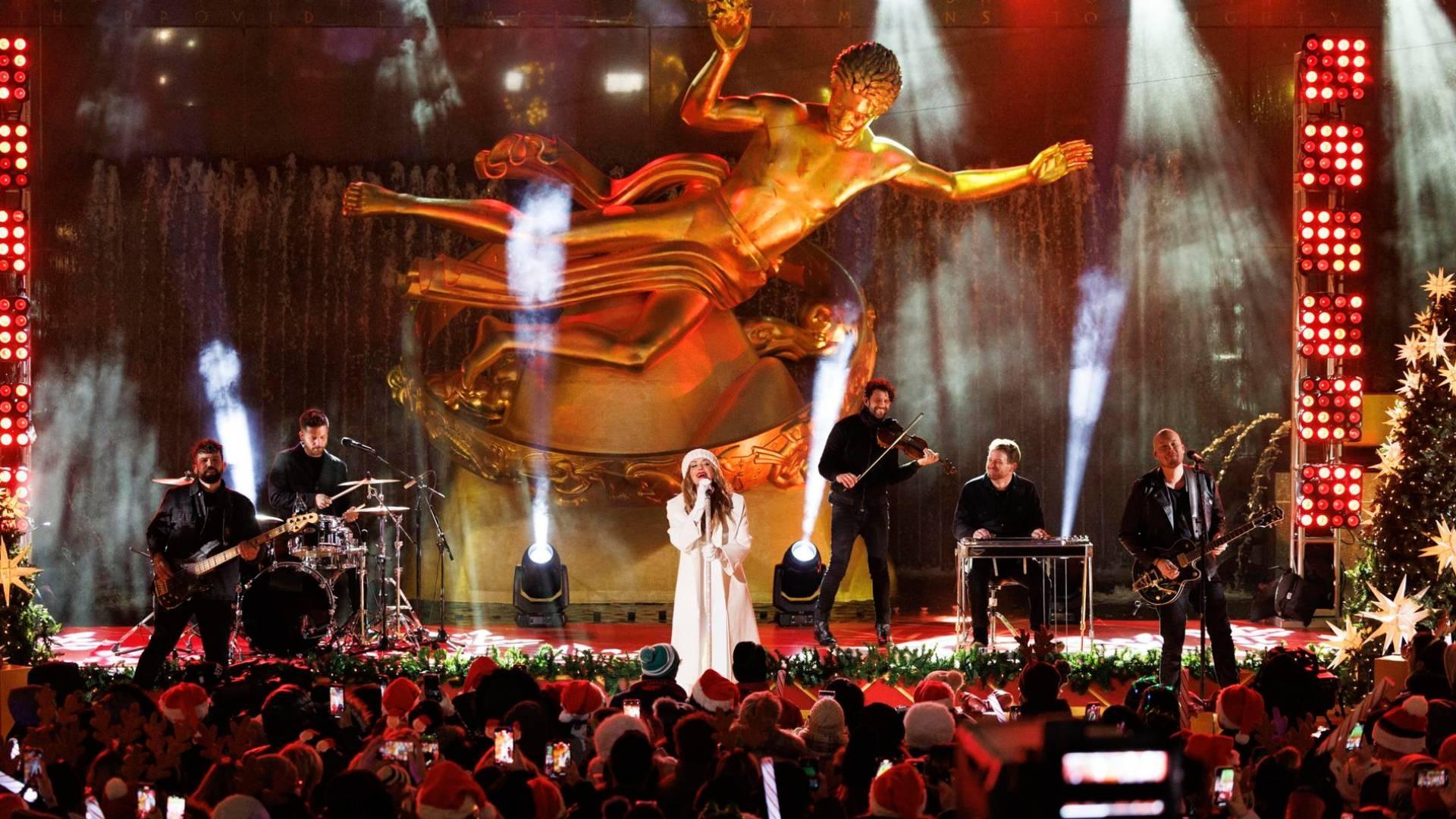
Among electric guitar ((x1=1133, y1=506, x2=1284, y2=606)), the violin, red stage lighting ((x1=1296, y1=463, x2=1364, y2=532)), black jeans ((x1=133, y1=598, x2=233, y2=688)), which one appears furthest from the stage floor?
electric guitar ((x1=1133, y1=506, x2=1284, y2=606))

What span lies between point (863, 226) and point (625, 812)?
32.9 ft

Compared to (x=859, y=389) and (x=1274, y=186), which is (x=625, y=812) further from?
(x=1274, y=186)

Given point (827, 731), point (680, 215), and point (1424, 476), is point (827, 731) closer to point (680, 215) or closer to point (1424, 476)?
point (1424, 476)

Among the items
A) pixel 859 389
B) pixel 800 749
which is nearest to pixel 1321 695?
pixel 800 749

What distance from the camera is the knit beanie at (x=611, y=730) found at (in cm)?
481

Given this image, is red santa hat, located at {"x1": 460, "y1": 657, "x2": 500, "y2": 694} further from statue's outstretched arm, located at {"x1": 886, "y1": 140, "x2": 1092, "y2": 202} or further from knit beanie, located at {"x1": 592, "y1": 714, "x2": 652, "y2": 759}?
statue's outstretched arm, located at {"x1": 886, "y1": 140, "x2": 1092, "y2": 202}

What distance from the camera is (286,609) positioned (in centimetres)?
973

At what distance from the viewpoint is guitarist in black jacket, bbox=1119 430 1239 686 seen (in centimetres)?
876

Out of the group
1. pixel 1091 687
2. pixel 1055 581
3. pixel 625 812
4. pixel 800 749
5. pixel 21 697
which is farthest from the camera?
pixel 1055 581

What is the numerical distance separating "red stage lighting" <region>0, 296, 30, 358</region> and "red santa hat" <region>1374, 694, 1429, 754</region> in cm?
990

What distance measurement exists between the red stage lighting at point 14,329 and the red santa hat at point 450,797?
29.5 feet

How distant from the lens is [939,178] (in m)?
13.5

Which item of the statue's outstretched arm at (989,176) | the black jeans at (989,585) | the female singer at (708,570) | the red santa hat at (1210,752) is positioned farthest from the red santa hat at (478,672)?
the statue's outstretched arm at (989,176)

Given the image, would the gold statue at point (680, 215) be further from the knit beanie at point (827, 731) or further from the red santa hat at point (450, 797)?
the red santa hat at point (450, 797)
